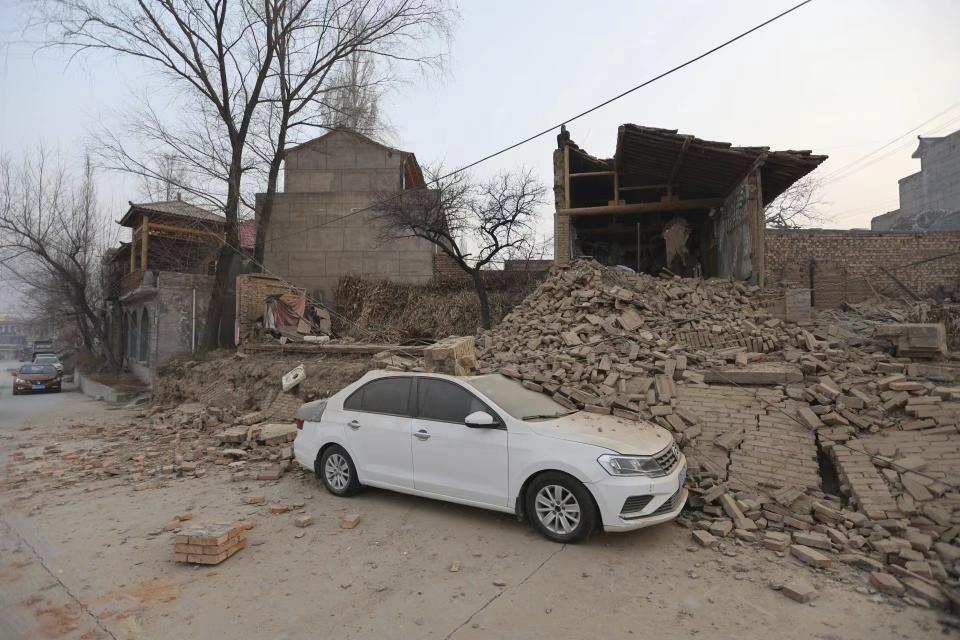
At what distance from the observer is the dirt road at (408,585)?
335 centimetres

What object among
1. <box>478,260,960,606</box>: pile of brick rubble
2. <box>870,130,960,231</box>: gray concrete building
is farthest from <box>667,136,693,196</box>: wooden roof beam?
<box>870,130,960,231</box>: gray concrete building

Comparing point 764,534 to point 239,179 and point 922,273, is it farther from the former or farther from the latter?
point 239,179

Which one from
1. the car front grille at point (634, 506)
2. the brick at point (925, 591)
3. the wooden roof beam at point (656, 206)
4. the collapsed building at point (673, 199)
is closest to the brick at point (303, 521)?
the car front grille at point (634, 506)

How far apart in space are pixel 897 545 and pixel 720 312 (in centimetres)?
548

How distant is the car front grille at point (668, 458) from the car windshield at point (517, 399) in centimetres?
106

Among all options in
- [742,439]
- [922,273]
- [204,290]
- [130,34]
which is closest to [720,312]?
[742,439]

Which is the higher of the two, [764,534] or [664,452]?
[664,452]

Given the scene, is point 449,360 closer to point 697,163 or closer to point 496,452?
point 496,452

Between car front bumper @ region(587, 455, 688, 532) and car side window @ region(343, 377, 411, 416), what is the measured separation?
2.23 meters

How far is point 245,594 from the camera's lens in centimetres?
382

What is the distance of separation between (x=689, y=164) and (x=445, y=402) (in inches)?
358

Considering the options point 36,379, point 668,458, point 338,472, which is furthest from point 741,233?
point 36,379

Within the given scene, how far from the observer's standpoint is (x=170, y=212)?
2197 cm

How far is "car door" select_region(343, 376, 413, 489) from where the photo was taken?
552 cm
